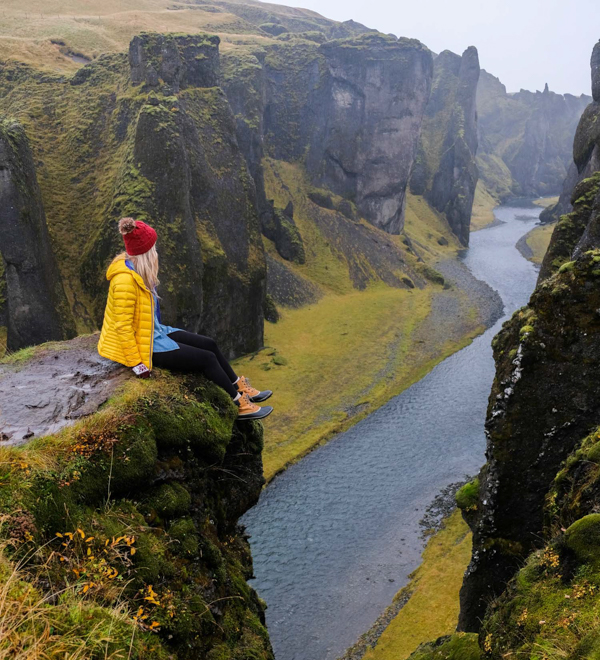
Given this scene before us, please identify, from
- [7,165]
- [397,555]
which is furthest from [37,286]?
[397,555]

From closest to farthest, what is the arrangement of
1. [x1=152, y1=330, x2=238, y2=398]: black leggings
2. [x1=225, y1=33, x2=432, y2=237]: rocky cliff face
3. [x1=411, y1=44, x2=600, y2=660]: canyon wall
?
[x1=152, y1=330, x2=238, y2=398]: black leggings < [x1=411, y1=44, x2=600, y2=660]: canyon wall < [x1=225, y1=33, x2=432, y2=237]: rocky cliff face

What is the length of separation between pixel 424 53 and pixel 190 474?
11633 centimetres

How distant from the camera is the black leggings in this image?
11.3m

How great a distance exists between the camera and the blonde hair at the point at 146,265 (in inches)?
420

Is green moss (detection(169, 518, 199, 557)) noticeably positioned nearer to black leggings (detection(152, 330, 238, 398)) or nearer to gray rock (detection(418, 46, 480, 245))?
black leggings (detection(152, 330, 238, 398))

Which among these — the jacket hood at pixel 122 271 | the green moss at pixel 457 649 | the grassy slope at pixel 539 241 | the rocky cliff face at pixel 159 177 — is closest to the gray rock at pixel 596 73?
the rocky cliff face at pixel 159 177

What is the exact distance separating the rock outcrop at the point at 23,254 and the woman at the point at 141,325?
31239 millimetres

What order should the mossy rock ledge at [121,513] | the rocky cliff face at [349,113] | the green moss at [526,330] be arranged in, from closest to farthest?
the mossy rock ledge at [121,513]
the green moss at [526,330]
the rocky cliff face at [349,113]

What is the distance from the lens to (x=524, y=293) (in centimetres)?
8550

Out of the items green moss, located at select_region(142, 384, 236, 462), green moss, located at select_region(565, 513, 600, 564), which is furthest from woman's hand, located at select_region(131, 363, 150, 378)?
green moss, located at select_region(565, 513, 600, 564)

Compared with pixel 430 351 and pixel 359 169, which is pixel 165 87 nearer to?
pixel 430 351

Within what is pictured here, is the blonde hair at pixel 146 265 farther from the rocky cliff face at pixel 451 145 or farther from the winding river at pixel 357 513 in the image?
the rocky cliff face at pixel 451 145

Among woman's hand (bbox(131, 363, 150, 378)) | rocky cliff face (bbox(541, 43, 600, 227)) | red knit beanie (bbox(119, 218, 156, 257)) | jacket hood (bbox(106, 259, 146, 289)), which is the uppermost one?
rocky cliff face (bbox(541, 43, 600, 227))

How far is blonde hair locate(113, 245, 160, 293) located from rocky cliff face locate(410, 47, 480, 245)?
4925 inches
